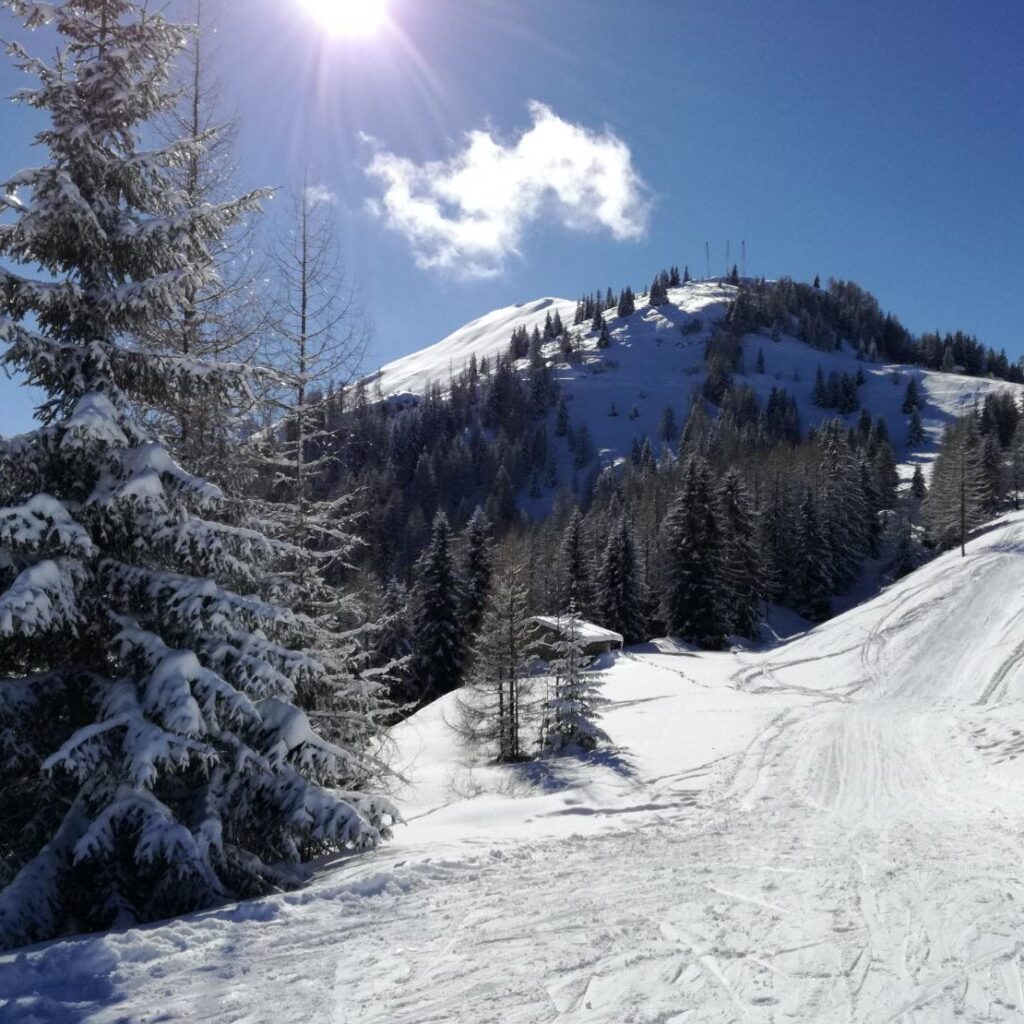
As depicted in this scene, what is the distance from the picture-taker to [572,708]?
20.6 metres

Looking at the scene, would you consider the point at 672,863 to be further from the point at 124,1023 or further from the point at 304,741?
the point at 124,1023

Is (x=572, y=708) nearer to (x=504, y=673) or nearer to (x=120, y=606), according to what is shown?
(x=504, y=673)

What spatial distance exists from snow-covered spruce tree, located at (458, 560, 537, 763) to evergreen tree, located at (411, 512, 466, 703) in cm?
1334

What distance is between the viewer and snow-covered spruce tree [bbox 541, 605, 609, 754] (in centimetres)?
2073

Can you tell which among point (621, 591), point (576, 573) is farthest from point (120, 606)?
point (576, 573)

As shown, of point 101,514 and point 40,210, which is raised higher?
point 40,210

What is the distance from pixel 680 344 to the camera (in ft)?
608

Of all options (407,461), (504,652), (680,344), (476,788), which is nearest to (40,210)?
(476,788)

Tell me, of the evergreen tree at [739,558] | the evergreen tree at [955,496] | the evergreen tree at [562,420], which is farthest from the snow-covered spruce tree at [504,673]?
the evergreen tree at [562,420]

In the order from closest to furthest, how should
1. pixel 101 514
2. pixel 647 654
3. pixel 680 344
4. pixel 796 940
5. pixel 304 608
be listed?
pixel 796 940 → pixel 101 514 → pixel 304 608 → pixel 647 654 → pixel 680 344

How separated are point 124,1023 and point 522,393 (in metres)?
158

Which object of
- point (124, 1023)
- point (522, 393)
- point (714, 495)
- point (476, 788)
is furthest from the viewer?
point (522, 393)

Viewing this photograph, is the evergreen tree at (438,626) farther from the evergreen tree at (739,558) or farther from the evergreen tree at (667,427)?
the evergreen tree at (667,427)

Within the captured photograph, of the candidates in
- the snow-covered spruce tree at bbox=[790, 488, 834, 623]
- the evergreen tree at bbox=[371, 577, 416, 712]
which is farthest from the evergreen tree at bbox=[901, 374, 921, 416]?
the evergreen tree at bbox=[371, 577, 416, 712]
